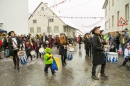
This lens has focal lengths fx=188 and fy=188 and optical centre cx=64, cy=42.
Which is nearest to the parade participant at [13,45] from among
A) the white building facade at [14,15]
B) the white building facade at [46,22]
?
the white building facade at [14,15]

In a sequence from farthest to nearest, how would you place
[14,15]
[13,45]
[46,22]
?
1. [46,22]
2. [14,15]
3. [13,45]

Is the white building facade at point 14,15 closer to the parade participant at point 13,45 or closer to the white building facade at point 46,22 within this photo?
the parade participant at point 13,45

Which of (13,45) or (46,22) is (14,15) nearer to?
(13,45)

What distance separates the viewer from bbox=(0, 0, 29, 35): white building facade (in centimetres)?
2534

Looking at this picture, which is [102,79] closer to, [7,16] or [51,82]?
[51,82]

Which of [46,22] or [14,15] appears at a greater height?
[46,22]

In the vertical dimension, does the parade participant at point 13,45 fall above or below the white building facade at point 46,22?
below

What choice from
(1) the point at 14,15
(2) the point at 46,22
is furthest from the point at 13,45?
(2) the point at 46,22

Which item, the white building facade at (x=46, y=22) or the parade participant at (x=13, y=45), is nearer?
the parade participant at (x=13, y=45)

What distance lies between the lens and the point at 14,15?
25.8 m

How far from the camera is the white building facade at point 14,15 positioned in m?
25.3

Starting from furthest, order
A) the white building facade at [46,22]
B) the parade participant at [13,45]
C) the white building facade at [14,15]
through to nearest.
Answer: the white building facade at [46,22]
the white building facade at [14,15]
the parade participant at [13,45]

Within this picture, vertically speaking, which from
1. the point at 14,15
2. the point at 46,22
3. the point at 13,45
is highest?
the point at 46,22

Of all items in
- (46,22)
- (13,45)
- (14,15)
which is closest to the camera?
(13,45)
